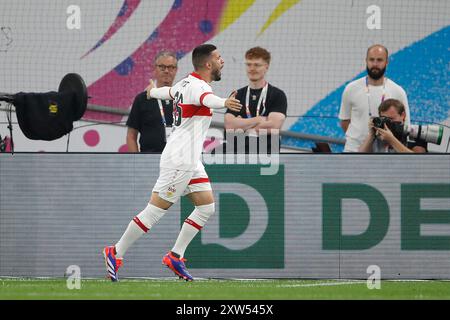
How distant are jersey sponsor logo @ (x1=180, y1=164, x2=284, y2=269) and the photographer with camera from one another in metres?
0.99

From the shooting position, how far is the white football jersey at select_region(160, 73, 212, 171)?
9.93 meters

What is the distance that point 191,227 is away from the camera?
997 centimetres

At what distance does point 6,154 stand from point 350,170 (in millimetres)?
3534

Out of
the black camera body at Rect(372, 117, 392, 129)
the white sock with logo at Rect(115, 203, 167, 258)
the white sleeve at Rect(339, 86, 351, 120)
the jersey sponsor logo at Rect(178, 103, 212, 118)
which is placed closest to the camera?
the white sock with logo at Rect(115, 203, 167, 258)

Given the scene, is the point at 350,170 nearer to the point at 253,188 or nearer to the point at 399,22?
the point at 253,188

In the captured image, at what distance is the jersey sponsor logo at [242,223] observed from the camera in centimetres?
1123

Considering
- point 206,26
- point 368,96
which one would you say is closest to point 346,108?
point 368,96

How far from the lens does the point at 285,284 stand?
991 centimetres

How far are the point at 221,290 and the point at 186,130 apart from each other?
1802 mm

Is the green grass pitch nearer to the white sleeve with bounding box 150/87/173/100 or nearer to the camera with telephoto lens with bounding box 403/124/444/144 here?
the camera with telephoto lens with bounding box 403/124/444/144

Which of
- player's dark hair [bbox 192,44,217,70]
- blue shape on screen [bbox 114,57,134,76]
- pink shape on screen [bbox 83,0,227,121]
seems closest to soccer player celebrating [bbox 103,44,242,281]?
player's dark hair [bbox 192,44,217,70]

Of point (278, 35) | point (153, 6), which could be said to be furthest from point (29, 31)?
point (278, 35)

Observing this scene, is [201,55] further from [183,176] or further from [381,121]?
[381,121]

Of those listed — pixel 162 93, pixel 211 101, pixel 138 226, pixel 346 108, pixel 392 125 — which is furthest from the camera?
pixel 346 108
